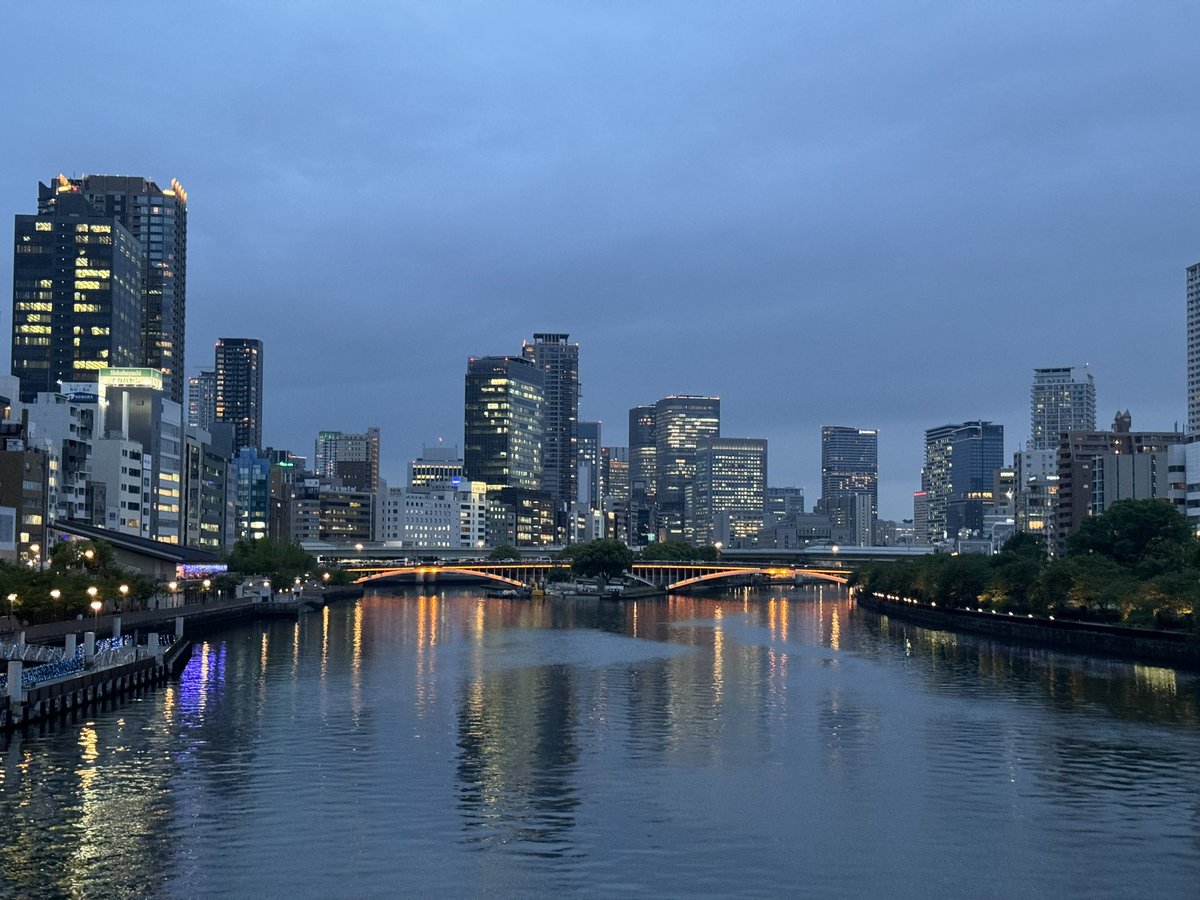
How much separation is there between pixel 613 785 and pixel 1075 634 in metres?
75.0

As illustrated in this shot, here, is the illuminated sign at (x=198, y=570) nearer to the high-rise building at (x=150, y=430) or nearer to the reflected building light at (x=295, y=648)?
the reflected building light at (x=295, y=648)

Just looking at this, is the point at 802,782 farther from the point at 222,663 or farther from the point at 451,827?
the point at 222,663

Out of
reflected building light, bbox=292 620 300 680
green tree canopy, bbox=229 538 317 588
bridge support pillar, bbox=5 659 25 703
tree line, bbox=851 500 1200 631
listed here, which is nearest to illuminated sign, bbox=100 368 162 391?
green tree canopy, bbox=229 538 317 588

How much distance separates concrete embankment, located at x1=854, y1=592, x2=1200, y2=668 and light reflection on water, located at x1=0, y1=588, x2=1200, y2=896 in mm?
4735

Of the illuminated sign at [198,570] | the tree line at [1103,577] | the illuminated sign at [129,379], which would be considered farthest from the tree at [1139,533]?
the illuminated sign at [129,379]

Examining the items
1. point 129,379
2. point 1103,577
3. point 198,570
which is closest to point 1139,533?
point 1103,577

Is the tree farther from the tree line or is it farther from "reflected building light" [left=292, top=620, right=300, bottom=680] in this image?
"reflected building light" [left=292, top=620, right=300, bottom=680]

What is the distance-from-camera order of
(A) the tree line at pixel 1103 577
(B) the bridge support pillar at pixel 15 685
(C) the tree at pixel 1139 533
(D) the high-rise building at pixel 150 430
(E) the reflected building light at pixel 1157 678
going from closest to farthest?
1. (B) the bridge support pillar at pixel 15 685
2. (E) the reflected building light at pixel 1157 678
3. (A) the tree line at pixel 1103 577
4. (C) the tree at pixel 1139 533
5. (D) the high-rise building at pixel 150 430

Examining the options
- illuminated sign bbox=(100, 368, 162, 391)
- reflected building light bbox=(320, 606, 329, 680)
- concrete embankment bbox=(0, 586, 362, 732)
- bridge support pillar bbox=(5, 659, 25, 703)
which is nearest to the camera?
bridge support pillar bbox=(5, 659, 25, 703)

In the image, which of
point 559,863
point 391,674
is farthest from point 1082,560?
point 559,863

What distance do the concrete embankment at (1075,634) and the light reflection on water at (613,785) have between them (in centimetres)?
474

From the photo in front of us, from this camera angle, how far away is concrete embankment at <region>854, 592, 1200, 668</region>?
9606 centimetres

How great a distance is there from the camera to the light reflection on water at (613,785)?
38000mm

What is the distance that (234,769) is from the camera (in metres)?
52.2
